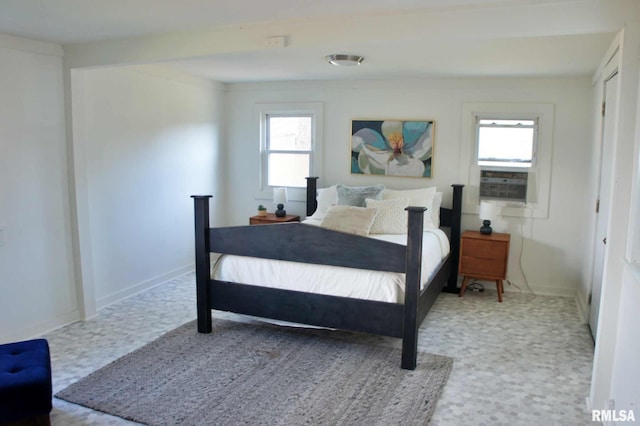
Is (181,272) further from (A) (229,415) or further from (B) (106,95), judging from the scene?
(A) (229,415)

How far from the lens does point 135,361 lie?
3.25 metres

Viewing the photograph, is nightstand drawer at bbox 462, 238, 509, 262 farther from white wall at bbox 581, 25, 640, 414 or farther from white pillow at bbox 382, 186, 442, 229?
white wall at bbox 581, 25, 640, 414

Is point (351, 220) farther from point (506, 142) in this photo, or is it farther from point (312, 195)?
point (506, 142)

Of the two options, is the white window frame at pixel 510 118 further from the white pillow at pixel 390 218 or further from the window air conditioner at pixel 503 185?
the white pillow at pixel 390 218

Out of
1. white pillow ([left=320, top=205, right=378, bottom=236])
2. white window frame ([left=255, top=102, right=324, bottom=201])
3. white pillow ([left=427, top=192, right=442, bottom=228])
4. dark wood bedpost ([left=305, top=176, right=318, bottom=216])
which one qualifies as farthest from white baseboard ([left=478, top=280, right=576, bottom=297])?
white window frame ([left=255, top=102, right=324, bottom=201])

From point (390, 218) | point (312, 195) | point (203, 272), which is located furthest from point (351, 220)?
point (203, 272)

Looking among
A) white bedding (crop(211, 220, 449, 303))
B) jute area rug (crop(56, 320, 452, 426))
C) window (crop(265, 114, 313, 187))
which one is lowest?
jute area rug (crop(56, 320, 452, 426))

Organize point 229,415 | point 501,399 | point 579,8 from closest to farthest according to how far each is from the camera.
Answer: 1. point 579,8
2. point 229,415
3. point 501,399

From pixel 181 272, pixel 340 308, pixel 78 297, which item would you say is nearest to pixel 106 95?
pixel 78 297

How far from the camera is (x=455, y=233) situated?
16.4 feet

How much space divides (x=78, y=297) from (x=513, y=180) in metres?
4.19

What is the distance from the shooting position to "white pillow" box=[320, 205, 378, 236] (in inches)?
169

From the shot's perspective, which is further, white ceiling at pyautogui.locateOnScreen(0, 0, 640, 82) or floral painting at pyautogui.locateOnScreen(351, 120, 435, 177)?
floral painting at pyautogui.locateOnScreen(351, 120, 435, 177)

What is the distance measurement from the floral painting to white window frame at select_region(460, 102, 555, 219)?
0.37 metres
